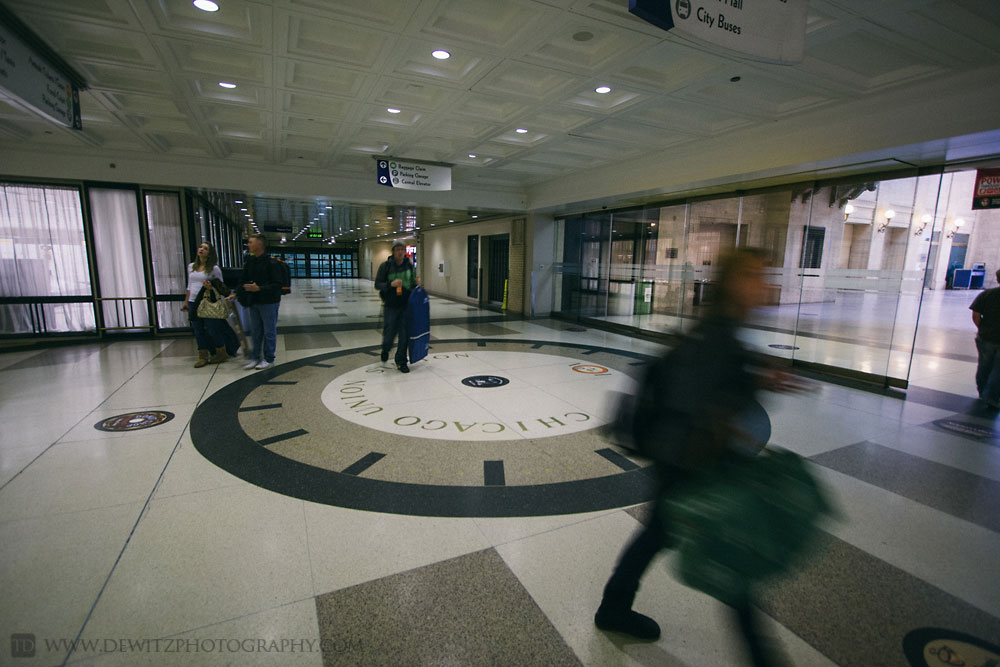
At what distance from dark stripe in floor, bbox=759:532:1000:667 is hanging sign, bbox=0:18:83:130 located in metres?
6.34

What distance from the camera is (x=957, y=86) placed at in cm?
426

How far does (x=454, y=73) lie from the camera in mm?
4816

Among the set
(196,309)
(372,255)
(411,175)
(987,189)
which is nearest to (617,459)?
(196,309)

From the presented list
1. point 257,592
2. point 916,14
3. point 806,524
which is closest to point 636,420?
point 806,524

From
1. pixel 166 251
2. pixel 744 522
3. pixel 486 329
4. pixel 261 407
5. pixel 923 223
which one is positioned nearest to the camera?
pixel 744 522

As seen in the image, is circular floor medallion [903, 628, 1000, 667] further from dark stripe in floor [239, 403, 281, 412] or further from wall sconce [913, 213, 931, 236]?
wall sconce [913, 213, 931, 236]

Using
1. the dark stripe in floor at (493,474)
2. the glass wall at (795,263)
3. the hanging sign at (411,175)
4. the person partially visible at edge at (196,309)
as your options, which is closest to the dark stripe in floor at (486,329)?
the glass wall at (795,263)

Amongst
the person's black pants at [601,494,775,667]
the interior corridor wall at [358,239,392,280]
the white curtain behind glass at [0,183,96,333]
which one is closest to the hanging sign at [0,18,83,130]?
the white curtain behind glass at [0,183,96,333]

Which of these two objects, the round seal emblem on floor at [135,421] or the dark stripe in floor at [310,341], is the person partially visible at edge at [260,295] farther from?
the round seal emblem on floor at [135,421]

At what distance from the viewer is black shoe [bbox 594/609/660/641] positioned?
5.94ft

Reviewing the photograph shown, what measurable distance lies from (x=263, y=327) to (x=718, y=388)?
6.23m

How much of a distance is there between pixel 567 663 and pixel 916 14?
5.09m

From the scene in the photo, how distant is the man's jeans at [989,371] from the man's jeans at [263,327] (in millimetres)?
8636

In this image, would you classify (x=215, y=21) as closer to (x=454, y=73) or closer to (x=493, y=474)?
(x=454, y=73)
